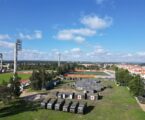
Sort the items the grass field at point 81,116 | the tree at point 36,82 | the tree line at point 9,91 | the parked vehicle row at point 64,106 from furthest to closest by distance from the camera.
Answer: the tree at point 36,82 → the tree line at point 9,91 → the parked vehicle row at point 64,106 → the grass field at point 81,116

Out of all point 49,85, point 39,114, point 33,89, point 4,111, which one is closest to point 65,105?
point 39,114

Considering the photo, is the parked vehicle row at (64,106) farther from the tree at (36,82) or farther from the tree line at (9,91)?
the tree at (36,82)

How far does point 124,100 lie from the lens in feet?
215

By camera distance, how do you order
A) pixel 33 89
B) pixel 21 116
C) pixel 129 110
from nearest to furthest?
pixel 21 116 < pixel 129 110 < pixel 33 89

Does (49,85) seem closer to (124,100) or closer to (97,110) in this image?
(124,100)

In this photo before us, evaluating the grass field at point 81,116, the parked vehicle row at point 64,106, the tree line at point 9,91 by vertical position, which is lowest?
the grass field at point 81,116

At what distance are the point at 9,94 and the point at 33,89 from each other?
25.9 meters

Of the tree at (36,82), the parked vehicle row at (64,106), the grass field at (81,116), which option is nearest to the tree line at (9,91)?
the grass field at (81,116)

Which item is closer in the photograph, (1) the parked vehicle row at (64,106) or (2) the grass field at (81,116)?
(2) the grass field at (81,116)

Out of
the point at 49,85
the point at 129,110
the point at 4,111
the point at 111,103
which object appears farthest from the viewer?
the point at 49,85

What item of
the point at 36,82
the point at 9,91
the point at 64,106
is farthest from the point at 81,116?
the point at 36,82

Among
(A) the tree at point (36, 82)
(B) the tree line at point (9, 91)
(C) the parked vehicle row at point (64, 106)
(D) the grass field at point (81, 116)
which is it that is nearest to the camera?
(D) the grass field at point (81, 116)

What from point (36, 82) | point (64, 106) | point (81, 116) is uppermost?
point (36, 82)

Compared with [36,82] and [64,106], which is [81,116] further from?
[36,82]
